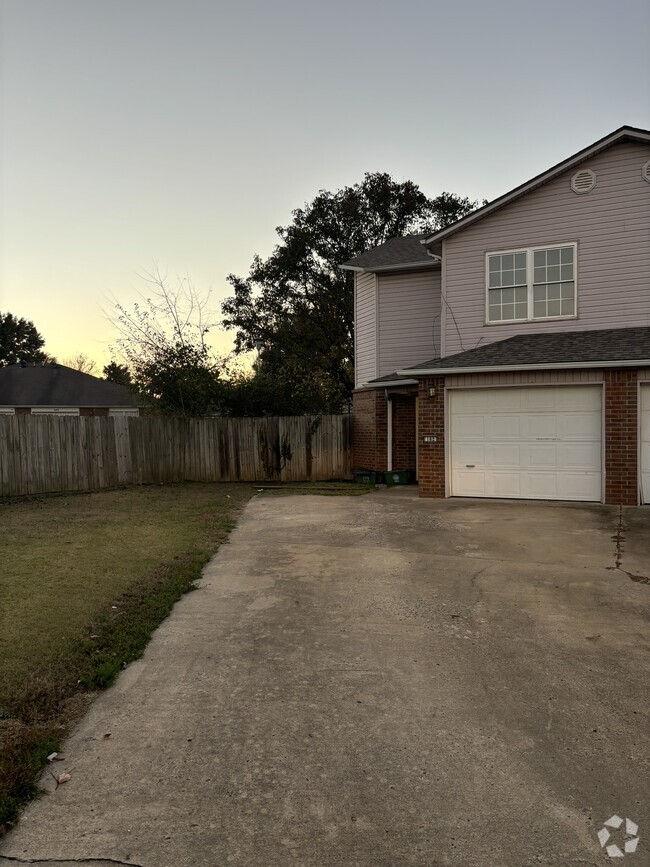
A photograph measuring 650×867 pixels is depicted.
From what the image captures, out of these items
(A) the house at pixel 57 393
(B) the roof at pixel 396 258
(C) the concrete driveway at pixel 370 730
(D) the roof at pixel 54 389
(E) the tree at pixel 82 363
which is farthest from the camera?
(E) the tree at pixel 82 363

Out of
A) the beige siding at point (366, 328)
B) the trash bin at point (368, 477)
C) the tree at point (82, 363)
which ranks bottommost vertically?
the trash bin at point (368, 477)

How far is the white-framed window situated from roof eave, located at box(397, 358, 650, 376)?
89.3 inches

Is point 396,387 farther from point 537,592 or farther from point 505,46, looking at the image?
point 537,592

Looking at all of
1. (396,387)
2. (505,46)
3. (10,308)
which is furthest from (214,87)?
(10,308)

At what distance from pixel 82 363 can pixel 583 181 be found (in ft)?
195

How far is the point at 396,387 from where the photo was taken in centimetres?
1619

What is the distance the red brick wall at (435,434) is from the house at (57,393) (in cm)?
2548

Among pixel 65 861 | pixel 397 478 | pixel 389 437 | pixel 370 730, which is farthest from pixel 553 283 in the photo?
pixel 65 861

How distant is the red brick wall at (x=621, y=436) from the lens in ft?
36.9

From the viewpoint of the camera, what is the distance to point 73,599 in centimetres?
558

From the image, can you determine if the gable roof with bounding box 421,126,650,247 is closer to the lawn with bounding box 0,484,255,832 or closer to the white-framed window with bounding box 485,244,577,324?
the white-framed window with bounding box 485,244,577,324

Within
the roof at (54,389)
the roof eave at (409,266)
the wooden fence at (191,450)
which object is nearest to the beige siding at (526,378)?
the roof eave at (409,266)

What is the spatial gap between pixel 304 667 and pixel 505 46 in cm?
1510

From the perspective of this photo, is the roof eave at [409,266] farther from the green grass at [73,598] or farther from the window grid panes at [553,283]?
the green grass at [73,598]
